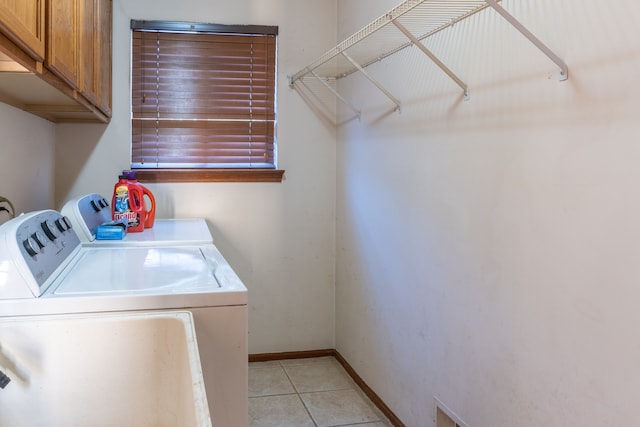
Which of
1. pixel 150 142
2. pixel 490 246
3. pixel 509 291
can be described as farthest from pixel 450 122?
pixel 150 142

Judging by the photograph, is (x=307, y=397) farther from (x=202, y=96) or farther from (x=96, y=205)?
(x=202, y=96)

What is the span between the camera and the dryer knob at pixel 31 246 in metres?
1.28

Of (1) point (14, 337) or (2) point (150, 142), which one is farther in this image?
(2) point (150, 142)

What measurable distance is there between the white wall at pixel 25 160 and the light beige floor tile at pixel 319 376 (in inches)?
63.3

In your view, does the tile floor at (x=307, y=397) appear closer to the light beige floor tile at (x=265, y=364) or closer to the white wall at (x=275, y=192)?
the light beige floor tile at (x=265, y=364)

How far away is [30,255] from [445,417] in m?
1.51

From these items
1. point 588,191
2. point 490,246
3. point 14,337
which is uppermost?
point 588,191

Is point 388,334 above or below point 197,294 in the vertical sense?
below

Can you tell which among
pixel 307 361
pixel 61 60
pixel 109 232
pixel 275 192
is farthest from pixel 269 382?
pixel 61 60

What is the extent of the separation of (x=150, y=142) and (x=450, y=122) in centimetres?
180

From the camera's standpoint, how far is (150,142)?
2986mm

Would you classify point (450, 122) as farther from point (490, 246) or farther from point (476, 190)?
point (490, 246)

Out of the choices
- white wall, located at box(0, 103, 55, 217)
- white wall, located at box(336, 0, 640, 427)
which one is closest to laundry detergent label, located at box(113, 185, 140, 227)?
white wall, located at box(0, 103, 55, 217)

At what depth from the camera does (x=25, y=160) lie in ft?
7.50
